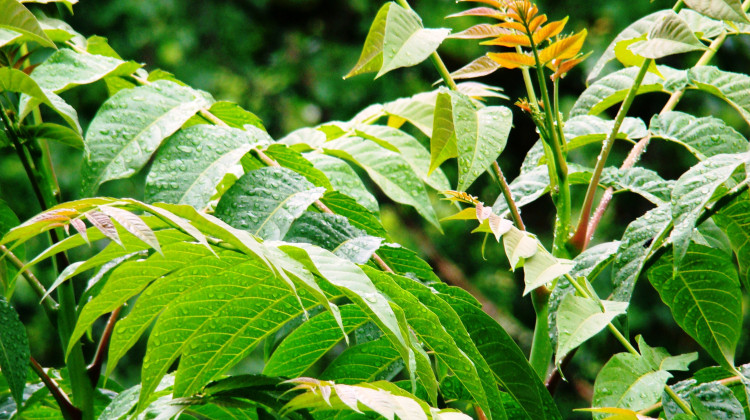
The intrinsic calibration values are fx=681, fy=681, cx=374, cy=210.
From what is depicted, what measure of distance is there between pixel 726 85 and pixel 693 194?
7.4 inches

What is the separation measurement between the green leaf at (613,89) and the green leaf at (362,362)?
32 centimetres

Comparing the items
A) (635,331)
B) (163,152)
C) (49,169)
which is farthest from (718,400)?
(635,331)

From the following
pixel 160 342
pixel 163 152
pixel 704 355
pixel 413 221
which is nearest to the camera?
pixel 160 342

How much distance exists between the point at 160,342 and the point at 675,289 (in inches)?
14.8

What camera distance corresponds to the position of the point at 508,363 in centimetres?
49

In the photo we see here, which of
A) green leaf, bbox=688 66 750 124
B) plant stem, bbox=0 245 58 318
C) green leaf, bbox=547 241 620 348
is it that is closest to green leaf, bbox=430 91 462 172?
green leaf, bbox=547 241 620 348

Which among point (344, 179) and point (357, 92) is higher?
point (344, 179)

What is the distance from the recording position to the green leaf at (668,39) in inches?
17.8

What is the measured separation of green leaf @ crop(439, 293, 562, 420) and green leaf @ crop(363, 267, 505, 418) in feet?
0.19

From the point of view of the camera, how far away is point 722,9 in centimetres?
44

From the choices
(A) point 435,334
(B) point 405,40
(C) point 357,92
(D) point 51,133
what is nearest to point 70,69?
(D) point 51,133

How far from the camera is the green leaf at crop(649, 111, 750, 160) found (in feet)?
1.97

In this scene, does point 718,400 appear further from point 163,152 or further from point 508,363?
point 163,152

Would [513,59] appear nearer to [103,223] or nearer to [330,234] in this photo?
[330,234]
